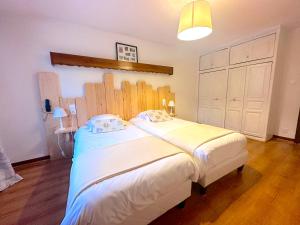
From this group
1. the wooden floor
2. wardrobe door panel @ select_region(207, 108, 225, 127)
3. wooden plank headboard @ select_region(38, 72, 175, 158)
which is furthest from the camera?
wardrobe door panel @ select_region(207, 108, 225, 127)

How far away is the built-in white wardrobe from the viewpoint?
2.91 metres

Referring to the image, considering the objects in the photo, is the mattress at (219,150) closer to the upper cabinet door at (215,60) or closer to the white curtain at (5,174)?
the white curtain at (5,174)

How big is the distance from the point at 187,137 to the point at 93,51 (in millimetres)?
2410

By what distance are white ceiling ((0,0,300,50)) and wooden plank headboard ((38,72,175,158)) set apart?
947 mm

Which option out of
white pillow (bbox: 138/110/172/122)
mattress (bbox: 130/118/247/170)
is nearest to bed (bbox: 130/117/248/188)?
mattress (bbox: 130/118/247/170)

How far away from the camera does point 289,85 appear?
3.02 metres

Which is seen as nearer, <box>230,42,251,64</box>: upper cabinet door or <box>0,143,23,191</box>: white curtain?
<box>0,143,23,191</box>: white curtain

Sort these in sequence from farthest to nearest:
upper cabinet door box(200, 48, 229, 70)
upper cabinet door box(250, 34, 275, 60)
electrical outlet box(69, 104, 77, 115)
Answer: upper cabinet door box(200, 48, 229, 70) → upper cabinet door box(250, 34, 275, 60) → electrical outlet box(69, 104, 77, 115)

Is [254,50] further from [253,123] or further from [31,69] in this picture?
[31,69]

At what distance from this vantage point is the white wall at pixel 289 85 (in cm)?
288

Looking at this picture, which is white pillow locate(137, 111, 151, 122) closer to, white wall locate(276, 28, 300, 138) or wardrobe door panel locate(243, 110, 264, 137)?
wardrobe door panel locate(243, 110, 264, 137)

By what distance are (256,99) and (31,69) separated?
4570 mm

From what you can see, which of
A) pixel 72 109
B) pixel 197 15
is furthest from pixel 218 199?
pixel 72 109

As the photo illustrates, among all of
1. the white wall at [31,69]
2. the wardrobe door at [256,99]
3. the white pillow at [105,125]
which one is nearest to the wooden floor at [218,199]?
the white wall at [31,69]
